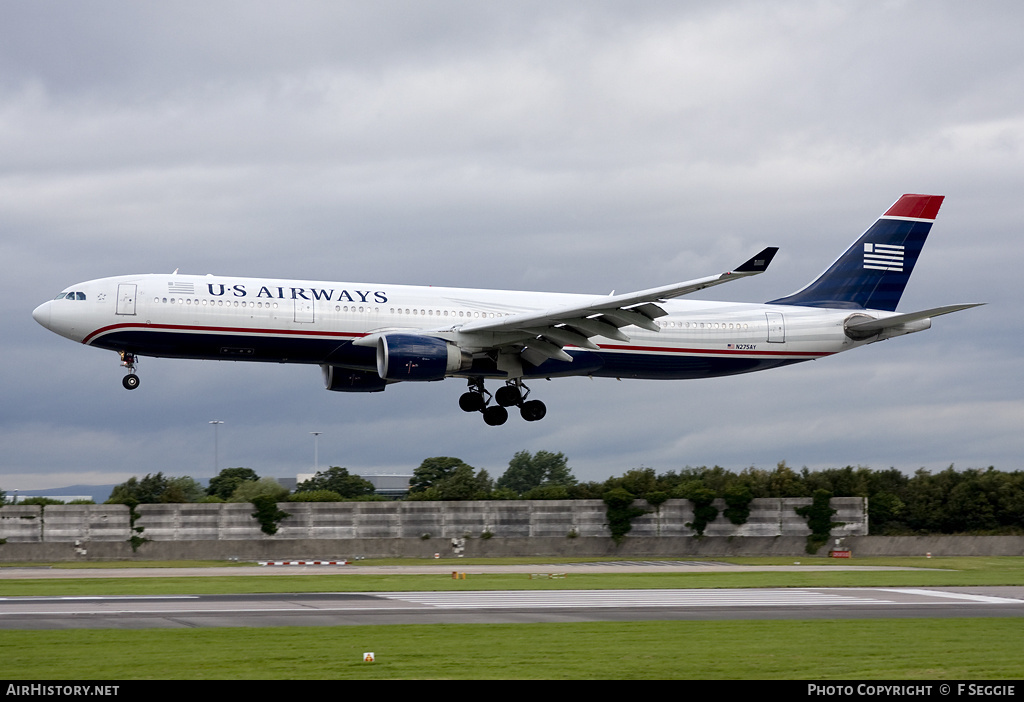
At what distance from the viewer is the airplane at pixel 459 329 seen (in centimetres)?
3797

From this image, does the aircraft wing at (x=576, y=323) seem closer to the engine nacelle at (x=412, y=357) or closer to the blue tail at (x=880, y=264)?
the engine nacelle at (x=412, y=357)

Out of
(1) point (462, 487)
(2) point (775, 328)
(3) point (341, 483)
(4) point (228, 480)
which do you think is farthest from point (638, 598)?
(4) point (228, 480)

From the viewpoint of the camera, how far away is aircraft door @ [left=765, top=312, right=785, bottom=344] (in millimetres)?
45531

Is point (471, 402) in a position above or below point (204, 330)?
below

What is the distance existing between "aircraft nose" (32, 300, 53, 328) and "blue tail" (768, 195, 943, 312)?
28.1 metres

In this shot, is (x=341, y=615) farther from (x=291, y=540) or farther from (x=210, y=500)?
(x=210, y=500)

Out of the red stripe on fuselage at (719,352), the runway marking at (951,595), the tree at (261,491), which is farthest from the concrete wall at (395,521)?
the red stripe on fuselage at (719,352)

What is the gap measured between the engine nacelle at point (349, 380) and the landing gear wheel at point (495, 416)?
4161 millimetres

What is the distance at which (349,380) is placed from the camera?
43.7 m

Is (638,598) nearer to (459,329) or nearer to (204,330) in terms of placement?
(459,329)

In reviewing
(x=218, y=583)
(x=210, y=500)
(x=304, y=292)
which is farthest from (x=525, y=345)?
(x=210, y=500)

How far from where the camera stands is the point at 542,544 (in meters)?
76.9

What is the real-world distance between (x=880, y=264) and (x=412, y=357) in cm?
2260

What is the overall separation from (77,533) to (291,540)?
43.8ft
